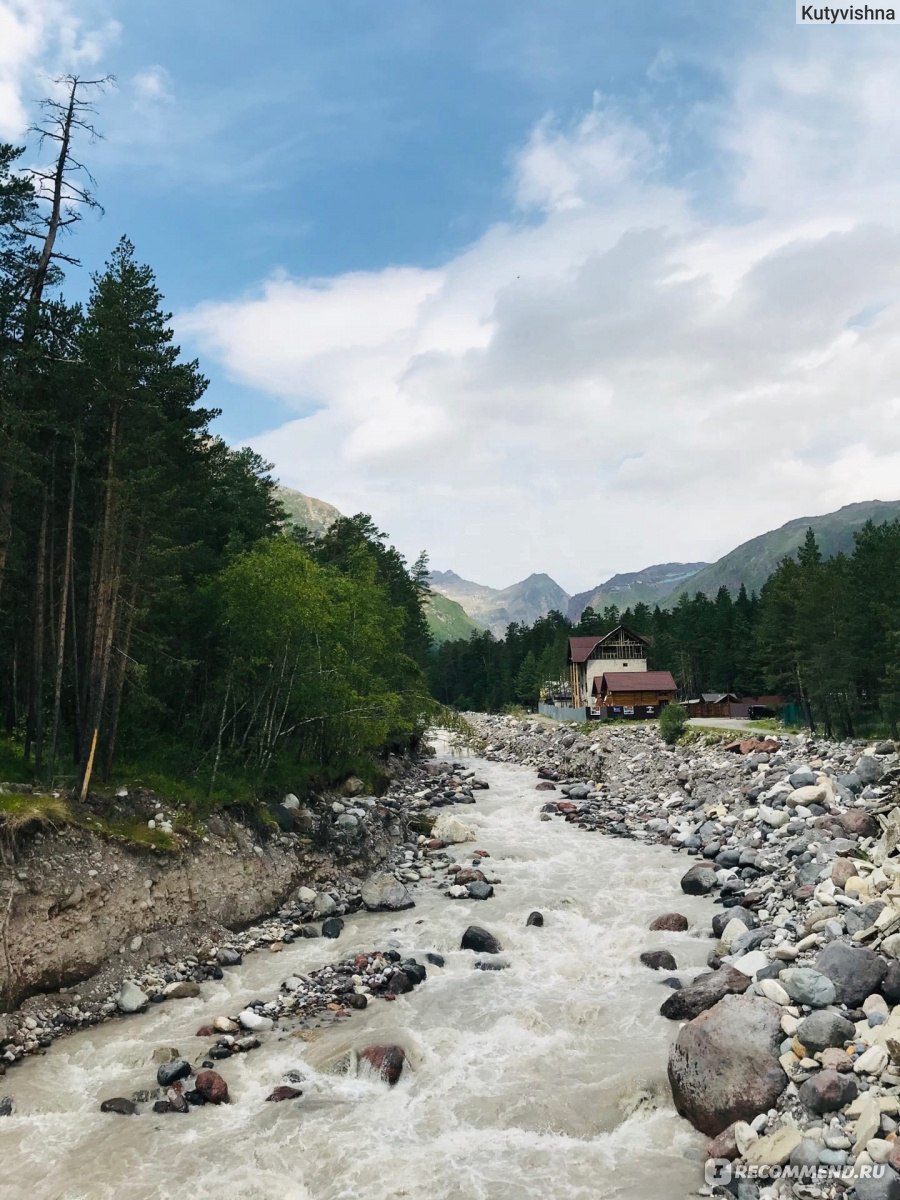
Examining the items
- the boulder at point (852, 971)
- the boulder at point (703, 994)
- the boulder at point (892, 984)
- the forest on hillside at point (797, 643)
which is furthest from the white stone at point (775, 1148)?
the forest on hillside at point (797, 643)

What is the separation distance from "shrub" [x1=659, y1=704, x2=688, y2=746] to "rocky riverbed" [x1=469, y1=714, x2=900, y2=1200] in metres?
16.4

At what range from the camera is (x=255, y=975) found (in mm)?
17219

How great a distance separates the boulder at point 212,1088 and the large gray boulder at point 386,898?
383 inches

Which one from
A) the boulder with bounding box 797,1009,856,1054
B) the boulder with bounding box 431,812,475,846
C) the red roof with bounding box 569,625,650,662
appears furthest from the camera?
the red roof with bounding box 569,625,650,662

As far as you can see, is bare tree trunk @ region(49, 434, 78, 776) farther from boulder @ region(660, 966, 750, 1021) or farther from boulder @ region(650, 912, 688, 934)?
boulder @ region(650, 912, 688, 934)

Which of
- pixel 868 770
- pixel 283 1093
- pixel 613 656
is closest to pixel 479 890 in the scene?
pixel 283 1093

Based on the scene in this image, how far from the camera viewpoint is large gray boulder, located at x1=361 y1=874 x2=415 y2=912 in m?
21.9

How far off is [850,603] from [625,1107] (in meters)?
41.5

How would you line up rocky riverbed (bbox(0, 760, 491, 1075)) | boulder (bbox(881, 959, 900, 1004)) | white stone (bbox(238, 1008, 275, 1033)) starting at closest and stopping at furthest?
boulder (bbox(881, 959, 900, 1004)), white stone (bbox(238, 1008, 275, 1033)), rocky riverbed (bbox(0, 760, 491, 1075))

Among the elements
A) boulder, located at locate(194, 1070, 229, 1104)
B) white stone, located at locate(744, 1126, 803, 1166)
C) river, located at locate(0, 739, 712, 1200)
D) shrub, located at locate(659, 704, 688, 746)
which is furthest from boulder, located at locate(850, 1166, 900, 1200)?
shrub, located at locate(659, 704, 688, 746)

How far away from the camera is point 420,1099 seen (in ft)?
40.4

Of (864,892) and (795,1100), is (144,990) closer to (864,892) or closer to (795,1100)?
(795,1100)

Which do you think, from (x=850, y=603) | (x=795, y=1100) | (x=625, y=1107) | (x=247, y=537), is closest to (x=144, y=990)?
(x=625, y=1107)

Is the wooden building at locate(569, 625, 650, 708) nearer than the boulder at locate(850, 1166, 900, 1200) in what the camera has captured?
No
